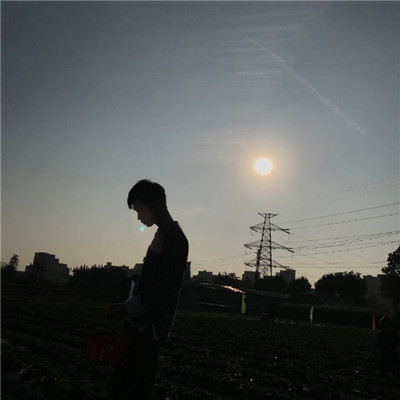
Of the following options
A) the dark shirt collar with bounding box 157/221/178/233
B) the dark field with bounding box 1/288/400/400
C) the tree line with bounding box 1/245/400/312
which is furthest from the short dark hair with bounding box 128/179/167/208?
the tree line with bounding box 1/245/400/312

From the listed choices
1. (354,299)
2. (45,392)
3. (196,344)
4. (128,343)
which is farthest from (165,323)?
(354,299)

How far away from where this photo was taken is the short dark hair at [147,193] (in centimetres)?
332

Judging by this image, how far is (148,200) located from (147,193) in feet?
0.22

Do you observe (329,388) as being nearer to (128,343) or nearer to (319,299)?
(128,343)

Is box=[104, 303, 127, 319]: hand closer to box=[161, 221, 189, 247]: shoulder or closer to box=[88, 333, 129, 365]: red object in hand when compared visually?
box=[88, 333, 129, 365]: red object in hand

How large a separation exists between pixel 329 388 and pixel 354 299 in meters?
94.6

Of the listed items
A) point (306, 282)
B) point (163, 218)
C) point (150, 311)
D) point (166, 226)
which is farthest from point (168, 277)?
point (306, 282)

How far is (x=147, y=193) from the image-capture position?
10.9ft

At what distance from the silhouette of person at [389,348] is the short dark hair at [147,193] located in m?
11.5

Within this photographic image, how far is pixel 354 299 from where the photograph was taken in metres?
93.4

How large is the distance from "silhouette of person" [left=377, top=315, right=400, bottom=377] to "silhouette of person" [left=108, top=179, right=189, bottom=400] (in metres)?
11.3

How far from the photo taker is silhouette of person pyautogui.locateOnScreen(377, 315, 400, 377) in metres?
11.5

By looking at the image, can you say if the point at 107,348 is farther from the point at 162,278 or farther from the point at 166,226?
the point at 166,226

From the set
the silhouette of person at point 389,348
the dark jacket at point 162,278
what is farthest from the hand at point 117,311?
the silhouette of person at point 389,348
